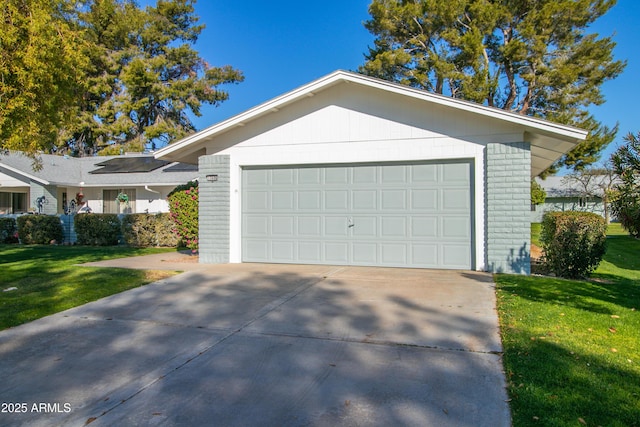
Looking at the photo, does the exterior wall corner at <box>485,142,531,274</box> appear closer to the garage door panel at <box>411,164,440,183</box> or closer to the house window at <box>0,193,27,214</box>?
the garage door panel at <box>411,164,440,183</box>

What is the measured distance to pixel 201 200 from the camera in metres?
10.8

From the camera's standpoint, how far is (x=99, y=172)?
2225 cm

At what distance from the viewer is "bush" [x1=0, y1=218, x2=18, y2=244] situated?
58.1 feet

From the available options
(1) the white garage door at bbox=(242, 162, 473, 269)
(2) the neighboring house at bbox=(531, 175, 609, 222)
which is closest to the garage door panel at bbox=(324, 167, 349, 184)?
(1) the white garage door at bbox=(242, 162, 473, 269)

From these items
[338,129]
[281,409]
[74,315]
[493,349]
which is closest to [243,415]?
[281,409]

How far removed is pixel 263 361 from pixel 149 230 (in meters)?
12.9

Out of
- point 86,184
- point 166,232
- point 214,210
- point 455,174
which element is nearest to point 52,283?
point 214,210

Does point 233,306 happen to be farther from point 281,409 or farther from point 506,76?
point 506,76

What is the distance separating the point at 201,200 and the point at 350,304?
575 cm

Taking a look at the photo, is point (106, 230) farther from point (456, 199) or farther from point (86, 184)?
point (456, 199)

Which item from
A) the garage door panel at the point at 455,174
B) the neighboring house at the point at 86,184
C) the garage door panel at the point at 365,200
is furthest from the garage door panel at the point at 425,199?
the neighboring house at the point at 86,184

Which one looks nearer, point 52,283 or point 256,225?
point 52,283

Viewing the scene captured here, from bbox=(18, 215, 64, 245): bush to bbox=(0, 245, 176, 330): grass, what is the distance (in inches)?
162

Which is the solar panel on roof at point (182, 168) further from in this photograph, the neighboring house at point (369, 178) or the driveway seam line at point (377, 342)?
the driveway seam line at point (377, 342)
